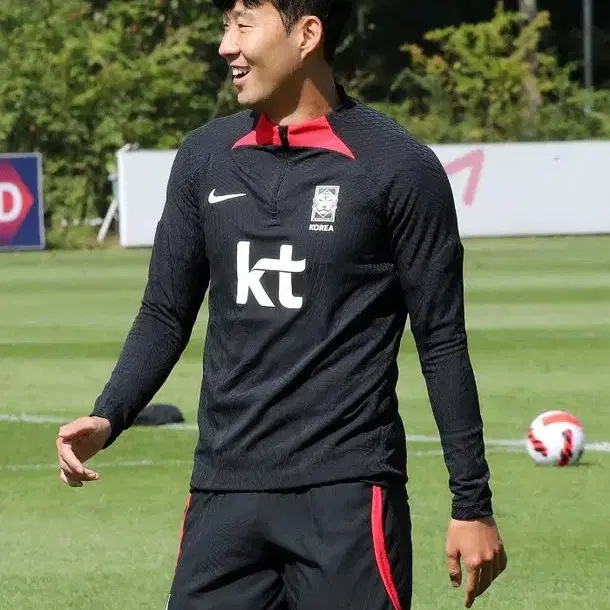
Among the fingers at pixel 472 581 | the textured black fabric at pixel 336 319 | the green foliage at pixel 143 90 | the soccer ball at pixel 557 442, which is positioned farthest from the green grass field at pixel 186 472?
the green foliage at pixel 143 90

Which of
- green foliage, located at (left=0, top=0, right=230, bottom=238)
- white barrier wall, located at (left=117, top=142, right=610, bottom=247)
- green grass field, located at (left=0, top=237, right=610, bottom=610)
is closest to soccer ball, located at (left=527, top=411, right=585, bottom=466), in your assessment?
green grass field, located at (left=0, top=237, right=610, bottom=610)

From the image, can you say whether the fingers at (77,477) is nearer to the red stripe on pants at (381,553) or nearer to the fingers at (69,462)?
the fingers at (69,462)

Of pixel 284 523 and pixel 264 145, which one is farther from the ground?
pixel 264 145

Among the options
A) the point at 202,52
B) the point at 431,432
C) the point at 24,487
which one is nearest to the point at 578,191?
the point at 202,52

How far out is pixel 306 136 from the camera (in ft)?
13.9

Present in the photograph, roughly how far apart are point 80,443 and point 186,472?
5.87m

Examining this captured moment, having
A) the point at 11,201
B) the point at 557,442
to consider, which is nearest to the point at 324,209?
the point at 557,442

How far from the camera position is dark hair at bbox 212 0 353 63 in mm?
4203

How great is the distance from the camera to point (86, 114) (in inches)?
1489

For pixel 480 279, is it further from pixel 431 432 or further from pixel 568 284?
pixel 431 432

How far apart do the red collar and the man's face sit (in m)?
0.08

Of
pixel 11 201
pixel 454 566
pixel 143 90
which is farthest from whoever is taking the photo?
pixel 143 90

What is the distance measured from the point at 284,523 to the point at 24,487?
19.7 feet

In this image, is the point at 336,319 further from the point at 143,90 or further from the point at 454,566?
the point at 143,90
